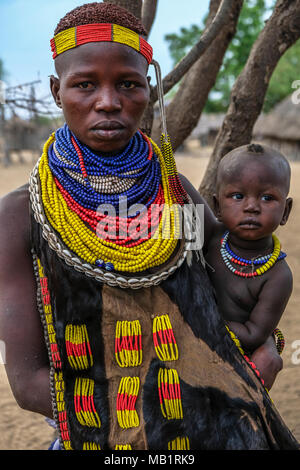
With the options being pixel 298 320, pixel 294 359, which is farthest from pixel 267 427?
pixel 298 320

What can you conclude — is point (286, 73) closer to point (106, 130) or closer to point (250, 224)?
point (250, 224)

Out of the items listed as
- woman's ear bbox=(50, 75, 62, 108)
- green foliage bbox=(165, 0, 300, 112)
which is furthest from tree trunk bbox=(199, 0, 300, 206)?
green foliage bbox=(165, 0, 300, 112)

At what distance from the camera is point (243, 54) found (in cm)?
2234

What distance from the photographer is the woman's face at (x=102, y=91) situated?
1404 millimetres

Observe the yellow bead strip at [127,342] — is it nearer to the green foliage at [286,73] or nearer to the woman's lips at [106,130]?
the woman's lips at [106,130]

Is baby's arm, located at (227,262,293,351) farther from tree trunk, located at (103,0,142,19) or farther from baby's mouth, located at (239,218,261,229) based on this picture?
tree trunk, located at (103,0,142,19)

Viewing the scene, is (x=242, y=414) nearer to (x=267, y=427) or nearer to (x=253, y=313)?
(x=267, y=427)

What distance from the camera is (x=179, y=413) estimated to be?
147 cm

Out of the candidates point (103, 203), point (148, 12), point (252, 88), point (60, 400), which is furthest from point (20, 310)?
point (148, 12)

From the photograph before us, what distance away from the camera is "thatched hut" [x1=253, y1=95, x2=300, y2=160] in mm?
24470

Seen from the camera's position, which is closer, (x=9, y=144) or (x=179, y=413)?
(x=179, y=413)

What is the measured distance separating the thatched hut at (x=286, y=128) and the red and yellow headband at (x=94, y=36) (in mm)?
23916

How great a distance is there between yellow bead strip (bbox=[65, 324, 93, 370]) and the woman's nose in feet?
2.14

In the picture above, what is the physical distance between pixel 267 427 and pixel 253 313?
0.39 m
